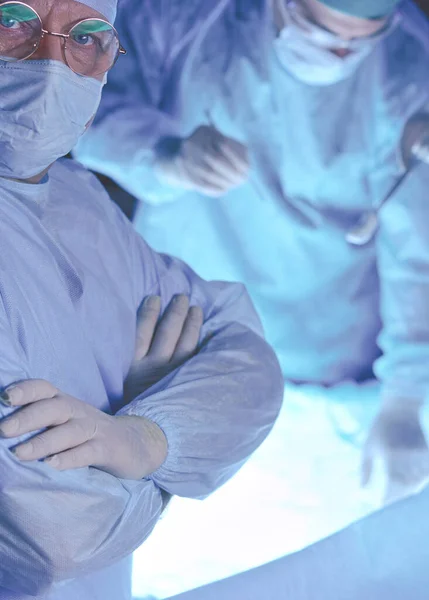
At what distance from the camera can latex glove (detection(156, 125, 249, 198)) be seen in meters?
2.06

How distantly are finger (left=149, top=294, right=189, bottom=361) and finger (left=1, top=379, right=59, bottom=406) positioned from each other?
38cm

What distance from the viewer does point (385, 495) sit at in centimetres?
214

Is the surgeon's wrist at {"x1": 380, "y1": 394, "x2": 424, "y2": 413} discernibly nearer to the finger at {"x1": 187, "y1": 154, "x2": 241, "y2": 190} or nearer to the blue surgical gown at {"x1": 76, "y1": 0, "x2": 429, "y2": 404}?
the blue surgical gown at {"x1": 76, "y1": 0, "x2": 429, "y2": 404}

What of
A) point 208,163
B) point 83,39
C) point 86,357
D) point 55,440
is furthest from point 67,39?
point 208,163

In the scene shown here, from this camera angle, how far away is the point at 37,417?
3.06 feet

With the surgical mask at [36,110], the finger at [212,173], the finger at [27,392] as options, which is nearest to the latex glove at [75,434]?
the finger at [27,392]

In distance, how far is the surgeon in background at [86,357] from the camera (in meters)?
0.97

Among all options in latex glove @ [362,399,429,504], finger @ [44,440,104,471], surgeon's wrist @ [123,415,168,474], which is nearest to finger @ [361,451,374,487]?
latex glove @ [362,399,429,504]

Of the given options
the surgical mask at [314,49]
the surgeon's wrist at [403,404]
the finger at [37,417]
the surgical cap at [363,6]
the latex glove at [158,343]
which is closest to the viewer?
the finger at [37,417]

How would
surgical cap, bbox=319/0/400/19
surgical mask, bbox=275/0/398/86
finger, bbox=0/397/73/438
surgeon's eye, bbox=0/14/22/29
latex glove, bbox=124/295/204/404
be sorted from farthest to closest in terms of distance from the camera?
surgical mask, bbox=275/0/398/86, surgical cap, bbox=319/0/400/19, latex glove, bbox=124/295/204/404, surgeon's eye, bbox=0/14/22/29, finger, bbox=0/397/73/438

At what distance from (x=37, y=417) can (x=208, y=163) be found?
1.24 meters

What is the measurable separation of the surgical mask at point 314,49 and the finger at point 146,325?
1.00m

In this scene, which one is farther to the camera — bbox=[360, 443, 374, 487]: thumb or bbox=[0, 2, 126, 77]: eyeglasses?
bbox=[360, 443, 374, 487]: thumb

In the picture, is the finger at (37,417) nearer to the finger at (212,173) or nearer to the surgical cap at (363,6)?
the finger at (212,173)
